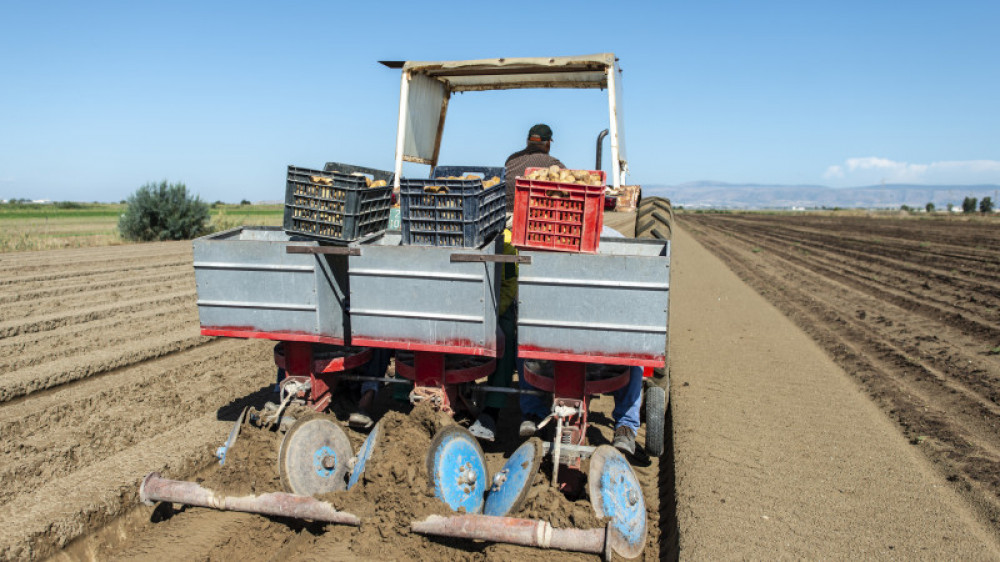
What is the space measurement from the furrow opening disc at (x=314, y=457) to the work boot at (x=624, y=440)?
1.76 meters

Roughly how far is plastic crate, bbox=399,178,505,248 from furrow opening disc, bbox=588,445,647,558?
1436mm

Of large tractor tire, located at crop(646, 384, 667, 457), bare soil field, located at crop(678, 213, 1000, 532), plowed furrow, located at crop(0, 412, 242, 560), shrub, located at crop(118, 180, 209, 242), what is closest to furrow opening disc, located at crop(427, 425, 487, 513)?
large tractor tire, located at crop(646, 384, 667, 457)

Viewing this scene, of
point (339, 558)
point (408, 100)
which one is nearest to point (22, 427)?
point (339, 558)

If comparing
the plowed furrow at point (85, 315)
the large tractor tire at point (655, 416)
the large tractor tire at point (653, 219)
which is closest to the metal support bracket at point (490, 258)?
the large tractor tire at point (655, 416)

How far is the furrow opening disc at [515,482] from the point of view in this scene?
3594 millimetres

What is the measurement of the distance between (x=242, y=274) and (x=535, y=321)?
1876mm

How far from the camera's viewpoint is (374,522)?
137 inches

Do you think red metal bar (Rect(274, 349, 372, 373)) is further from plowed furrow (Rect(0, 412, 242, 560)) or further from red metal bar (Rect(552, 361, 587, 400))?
red metal bar (Rect(552, 361, 587, 400))

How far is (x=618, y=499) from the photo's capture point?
11.9 feet

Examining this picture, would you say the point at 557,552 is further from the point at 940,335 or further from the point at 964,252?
the point at 964,252

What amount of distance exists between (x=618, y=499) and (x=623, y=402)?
125 cm

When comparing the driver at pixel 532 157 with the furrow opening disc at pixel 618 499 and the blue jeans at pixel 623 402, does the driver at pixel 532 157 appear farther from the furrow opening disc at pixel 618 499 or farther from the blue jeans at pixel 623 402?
the furrow opening disc at pixel 618 499

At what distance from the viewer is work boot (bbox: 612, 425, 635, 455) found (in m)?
4.58

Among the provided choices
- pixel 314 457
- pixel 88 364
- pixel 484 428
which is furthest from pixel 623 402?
pixel 88 364
